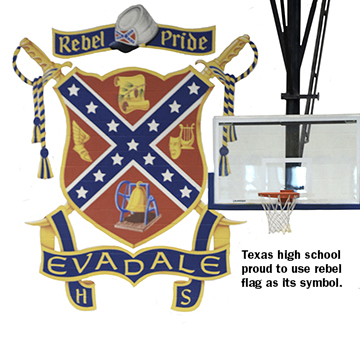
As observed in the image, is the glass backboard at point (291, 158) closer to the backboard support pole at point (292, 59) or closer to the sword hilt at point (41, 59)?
the backboard support pole at point (292, 59)

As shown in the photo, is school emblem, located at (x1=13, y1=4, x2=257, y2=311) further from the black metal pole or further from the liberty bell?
the black metal pole

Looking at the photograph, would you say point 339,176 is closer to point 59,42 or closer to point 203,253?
point 203,253

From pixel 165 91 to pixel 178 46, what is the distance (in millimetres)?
369

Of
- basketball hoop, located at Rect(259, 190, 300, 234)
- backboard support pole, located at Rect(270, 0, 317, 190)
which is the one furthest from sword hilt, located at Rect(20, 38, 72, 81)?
basketball hoop, located at Rect(259, 190, 300, 234)

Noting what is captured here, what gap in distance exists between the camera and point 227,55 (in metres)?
3.71

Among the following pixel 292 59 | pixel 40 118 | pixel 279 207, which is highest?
pixel 292 59

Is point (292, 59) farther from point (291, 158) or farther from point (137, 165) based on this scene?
point (137, 165)

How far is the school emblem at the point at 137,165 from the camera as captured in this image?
12.3 ft

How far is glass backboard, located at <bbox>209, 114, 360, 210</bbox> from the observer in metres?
3.47

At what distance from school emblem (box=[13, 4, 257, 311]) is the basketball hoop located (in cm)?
38

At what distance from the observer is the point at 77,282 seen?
3.88m

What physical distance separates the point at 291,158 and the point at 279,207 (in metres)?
0.38

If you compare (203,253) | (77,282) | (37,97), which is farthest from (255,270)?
(37,97)

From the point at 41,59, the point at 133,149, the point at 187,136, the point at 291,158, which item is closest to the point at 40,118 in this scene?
the point at 41,59
